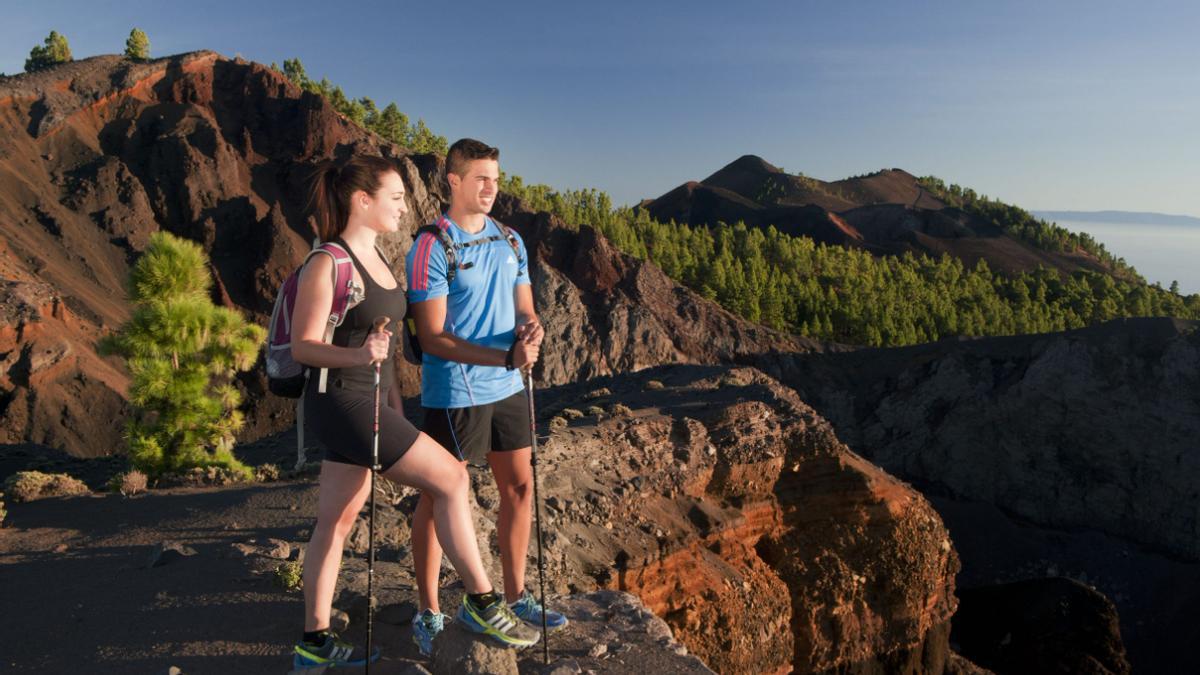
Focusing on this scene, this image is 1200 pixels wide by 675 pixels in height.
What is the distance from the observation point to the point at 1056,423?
41.0 meters

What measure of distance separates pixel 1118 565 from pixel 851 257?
42.9 m

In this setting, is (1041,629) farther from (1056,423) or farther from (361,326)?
(361,326)

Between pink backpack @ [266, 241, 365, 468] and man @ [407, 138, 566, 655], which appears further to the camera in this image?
man @ [407, 138, 566, 655]

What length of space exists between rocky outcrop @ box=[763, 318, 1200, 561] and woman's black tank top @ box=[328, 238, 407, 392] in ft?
140

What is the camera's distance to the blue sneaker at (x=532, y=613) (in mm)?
5363

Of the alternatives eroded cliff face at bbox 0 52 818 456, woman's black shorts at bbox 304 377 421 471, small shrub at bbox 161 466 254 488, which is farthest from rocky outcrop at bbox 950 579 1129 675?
woman's black shorts at bbox 304 377 421 471


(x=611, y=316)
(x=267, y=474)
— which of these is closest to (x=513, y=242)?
(x=267, y=474)

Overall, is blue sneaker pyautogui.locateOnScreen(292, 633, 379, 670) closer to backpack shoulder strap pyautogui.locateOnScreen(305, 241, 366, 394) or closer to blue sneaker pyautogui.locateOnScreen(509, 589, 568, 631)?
blue sneaker pyautogui.locateOnScreen(509, 589, 568, 631)

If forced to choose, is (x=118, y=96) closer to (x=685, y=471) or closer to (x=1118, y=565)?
(x=685, y=471)

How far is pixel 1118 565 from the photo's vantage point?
1428 inches

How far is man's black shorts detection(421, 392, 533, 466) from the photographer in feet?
15.9

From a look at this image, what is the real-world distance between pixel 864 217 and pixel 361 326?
11574 centimetres

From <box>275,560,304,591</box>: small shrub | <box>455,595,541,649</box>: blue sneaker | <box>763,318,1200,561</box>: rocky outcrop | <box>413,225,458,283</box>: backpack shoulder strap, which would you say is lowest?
<box>763,318,1200,561</box>: rocky outcrop

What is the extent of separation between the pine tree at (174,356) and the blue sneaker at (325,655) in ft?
33.2
